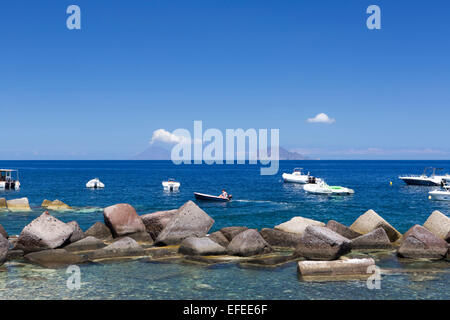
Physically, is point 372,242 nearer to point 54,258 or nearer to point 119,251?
point 119,251

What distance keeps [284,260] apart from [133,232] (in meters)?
10.8

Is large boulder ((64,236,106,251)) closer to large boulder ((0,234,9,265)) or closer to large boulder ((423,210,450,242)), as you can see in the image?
large boulder ((0,234,9,265))

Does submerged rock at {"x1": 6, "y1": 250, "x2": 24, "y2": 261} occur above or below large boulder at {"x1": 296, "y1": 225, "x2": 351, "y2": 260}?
below

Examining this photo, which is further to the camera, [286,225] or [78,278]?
[286,225]

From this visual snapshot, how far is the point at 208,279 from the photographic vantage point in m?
18.4

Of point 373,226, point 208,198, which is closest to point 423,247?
point 373,226

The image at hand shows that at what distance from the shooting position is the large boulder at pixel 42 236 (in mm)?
23406

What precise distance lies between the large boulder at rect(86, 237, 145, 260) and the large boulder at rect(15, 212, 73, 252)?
2.81 m

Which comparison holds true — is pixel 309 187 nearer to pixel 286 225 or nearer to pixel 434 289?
pixel 286 225

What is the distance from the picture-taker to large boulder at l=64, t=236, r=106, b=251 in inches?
932

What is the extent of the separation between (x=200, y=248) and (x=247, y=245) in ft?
8.15

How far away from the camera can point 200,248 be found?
73.7ft

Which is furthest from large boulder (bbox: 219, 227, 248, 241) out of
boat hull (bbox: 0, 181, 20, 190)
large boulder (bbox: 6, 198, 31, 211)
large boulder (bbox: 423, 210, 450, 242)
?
boat hull (bbox: 0, 181, 20, 190)
